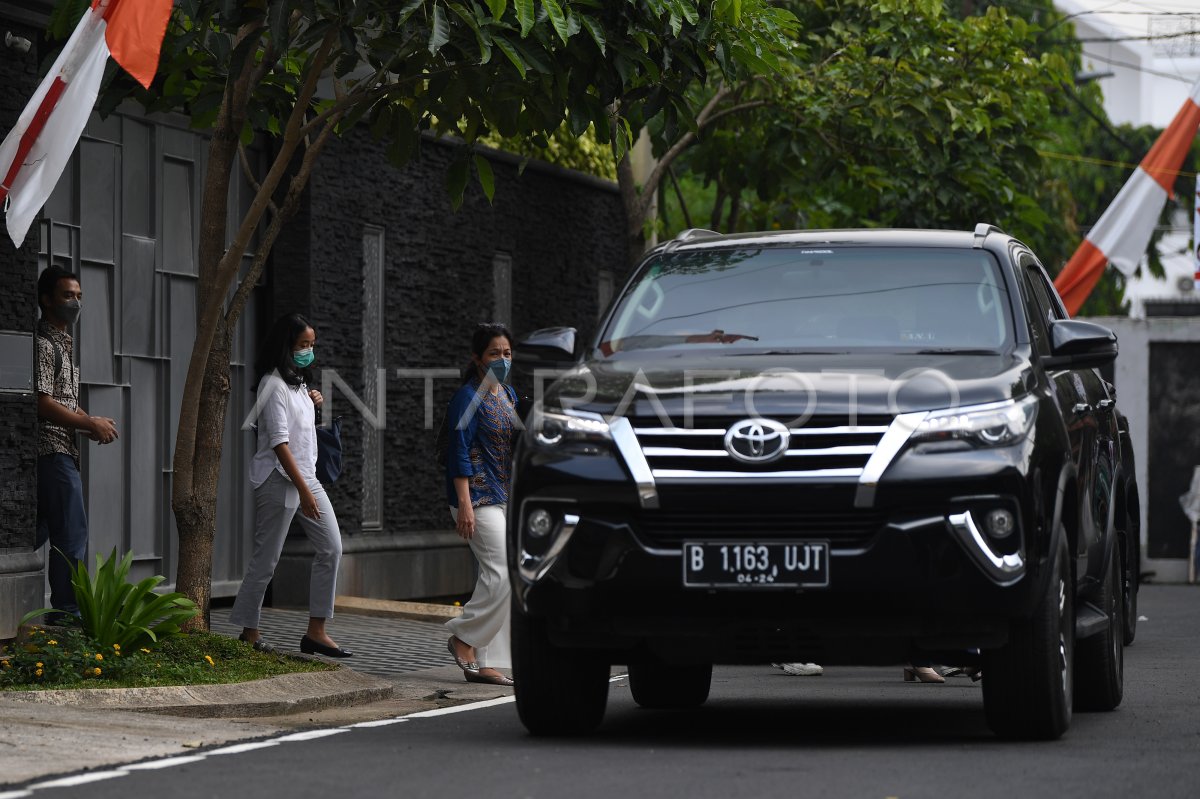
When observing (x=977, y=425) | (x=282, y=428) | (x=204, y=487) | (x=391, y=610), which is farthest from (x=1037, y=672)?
(x=391, y=610)

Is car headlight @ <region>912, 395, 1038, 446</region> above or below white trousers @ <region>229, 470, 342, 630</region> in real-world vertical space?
above

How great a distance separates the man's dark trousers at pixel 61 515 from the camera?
12.0 meters

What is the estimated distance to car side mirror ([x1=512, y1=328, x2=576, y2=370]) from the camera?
9172 mm

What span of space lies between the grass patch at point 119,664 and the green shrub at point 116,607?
0.06 m

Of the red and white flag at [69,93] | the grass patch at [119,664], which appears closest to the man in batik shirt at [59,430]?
the grass patch at [119,664]

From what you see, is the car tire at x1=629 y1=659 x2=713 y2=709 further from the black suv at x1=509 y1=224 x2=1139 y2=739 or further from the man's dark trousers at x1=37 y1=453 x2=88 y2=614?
the man's dark trousers at x1=37 y1=453 x2=88 y2=614

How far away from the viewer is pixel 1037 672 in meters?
8.36

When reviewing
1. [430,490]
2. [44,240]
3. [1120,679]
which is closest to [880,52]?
[430,490]

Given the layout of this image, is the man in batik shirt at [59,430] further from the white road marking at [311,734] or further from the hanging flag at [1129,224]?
the hanging flag at [1129,224]

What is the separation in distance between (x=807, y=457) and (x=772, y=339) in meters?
1.13

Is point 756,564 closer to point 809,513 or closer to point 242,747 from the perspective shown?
point 809,513

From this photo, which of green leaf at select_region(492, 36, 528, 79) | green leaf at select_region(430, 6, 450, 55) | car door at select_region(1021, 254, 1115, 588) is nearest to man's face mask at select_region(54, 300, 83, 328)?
green leaf at select_region(430, 6, 450, 55)

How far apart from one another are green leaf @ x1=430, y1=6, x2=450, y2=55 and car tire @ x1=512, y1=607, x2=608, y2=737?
2.69 metres

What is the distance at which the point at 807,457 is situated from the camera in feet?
26.8
